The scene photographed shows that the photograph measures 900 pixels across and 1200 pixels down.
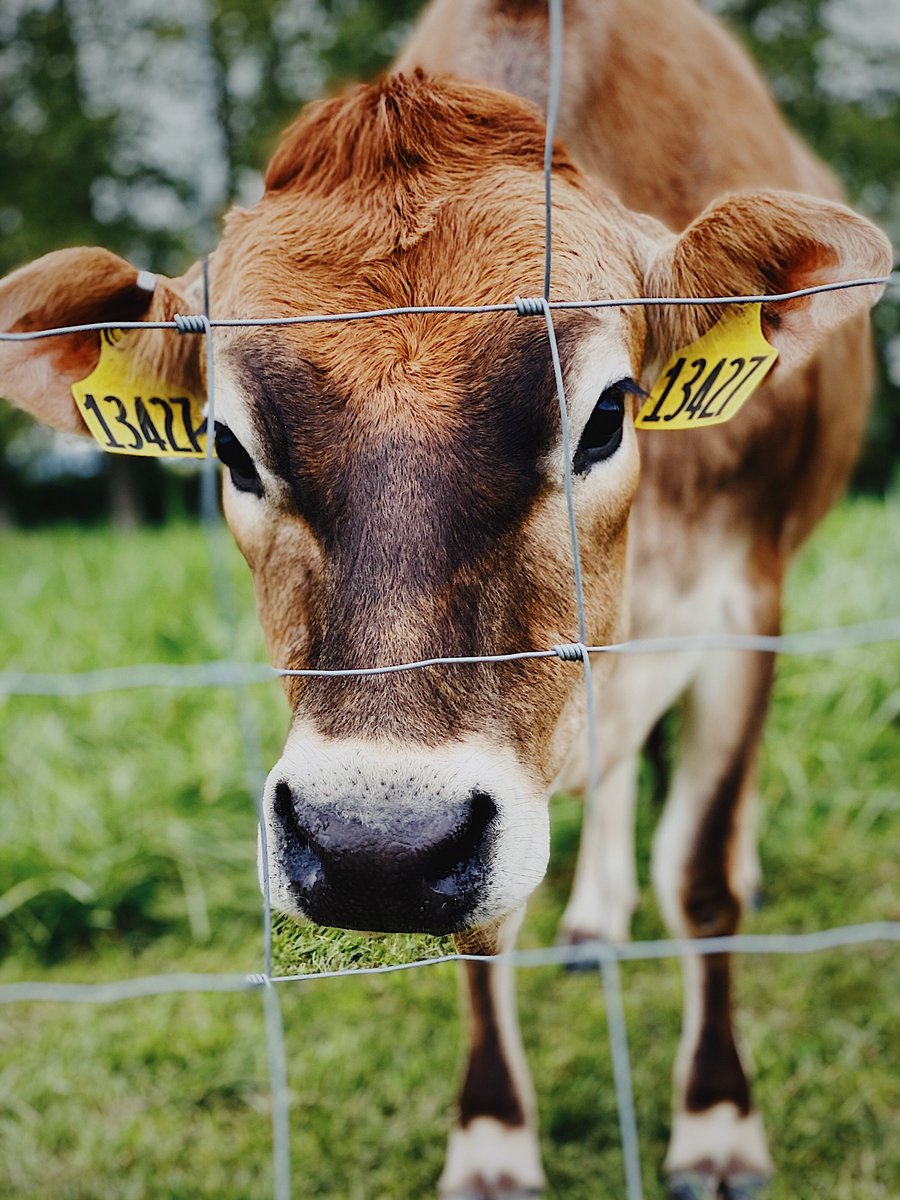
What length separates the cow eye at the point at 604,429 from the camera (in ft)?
4.95

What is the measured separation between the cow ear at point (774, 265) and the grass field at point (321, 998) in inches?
31.6

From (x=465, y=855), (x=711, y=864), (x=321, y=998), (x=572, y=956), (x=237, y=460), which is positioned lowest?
(x=321, y=998)

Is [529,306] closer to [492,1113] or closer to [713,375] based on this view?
[713,375]

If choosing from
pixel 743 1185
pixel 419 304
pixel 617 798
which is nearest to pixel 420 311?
pixel 419 304

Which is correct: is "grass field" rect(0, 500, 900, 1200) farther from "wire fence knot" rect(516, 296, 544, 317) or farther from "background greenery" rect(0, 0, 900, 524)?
"background greenery" rect(0, 0, 900, 524)

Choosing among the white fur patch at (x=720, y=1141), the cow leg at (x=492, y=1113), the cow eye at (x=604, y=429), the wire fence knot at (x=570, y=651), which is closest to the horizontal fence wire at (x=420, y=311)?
the cow eye at (x=604, y=429)

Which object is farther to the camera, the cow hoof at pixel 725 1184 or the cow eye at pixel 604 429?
the cow hoof at pixel 725 1184

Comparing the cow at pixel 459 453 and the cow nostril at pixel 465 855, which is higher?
the cow at pixel 459 453

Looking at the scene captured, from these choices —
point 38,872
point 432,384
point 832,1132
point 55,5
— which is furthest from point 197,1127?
point 55,5

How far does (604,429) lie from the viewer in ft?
5.04

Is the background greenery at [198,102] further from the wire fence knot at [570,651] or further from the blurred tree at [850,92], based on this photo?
the wire fence knot at [570,651]

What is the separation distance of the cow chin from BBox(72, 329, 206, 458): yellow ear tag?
56 cm

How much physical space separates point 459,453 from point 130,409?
571mm

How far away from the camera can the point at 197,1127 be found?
2383 mm
